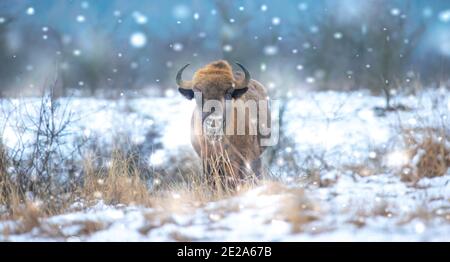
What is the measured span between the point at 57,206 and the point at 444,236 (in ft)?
12.9

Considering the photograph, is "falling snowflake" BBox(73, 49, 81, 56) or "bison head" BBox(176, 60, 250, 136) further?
"falling snowflake" BBox(73, 49, 81, 56)

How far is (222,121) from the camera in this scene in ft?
24.7

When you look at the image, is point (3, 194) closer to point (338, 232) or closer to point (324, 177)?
point (324, 177)

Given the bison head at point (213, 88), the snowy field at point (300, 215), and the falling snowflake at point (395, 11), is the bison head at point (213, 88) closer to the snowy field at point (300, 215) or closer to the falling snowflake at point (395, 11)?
the snowy field at point (300, 215)

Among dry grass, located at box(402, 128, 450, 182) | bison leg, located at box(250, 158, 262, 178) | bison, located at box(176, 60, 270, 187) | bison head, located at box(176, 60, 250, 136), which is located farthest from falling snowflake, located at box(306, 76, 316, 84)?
dry grass, located at box(402, 128, 450, 182)

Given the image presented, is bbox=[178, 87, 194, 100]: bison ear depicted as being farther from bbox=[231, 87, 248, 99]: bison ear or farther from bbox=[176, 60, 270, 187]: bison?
bbox=[231, 87, 248, 99]: bison ear

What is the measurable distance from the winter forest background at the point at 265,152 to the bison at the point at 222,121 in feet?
1.47

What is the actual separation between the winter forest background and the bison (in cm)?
45

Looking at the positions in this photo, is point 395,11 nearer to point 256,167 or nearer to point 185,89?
point 256,167

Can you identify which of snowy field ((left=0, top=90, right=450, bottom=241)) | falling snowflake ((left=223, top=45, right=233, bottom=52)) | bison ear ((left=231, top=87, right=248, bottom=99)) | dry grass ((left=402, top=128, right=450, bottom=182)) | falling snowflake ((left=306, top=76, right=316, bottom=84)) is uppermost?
falling snowflake ((left=223, top=45, right=233, bottom=52))

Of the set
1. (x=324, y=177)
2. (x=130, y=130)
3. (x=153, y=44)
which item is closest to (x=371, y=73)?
(x=130, y=130)

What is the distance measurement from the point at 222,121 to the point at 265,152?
17.2 feet

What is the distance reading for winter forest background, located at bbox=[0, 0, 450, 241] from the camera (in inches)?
170
